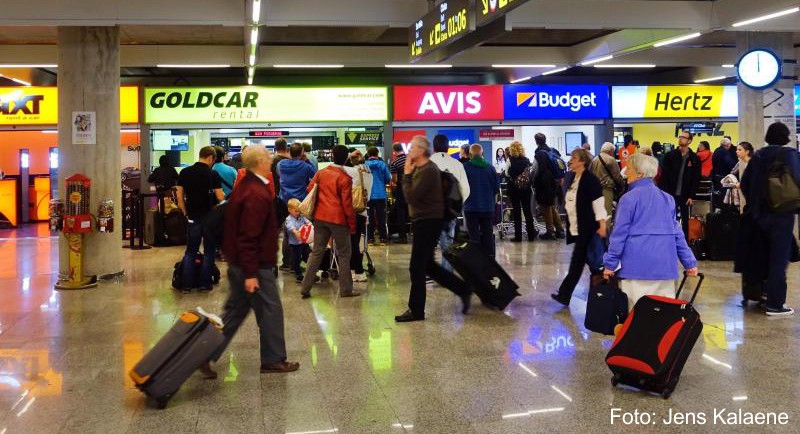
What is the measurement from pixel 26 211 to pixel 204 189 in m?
14.6

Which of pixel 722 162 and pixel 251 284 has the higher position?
pixel 722 162

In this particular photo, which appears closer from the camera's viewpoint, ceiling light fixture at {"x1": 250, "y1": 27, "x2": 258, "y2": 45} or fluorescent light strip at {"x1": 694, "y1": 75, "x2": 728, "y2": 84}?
ceiling light fixture at {"x1": 250, "y1": 27, "x2": 258, "y2": 45}

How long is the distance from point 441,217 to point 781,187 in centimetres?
310

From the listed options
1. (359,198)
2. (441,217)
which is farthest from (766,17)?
(441,217)

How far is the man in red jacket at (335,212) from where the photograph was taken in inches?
316

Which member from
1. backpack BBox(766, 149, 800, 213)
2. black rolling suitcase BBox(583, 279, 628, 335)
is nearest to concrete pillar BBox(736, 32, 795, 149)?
backpack BBox(766, 149, 800, 213)

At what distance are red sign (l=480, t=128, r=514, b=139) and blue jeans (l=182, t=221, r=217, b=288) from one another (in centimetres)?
935

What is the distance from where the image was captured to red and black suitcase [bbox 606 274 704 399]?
15.3 feet

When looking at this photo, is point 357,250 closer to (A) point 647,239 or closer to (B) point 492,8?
(B) point 492,8

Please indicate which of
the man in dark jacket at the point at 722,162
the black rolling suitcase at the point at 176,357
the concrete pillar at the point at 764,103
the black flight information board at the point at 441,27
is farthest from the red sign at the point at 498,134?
the black rolling suitcase at the point at 176,357

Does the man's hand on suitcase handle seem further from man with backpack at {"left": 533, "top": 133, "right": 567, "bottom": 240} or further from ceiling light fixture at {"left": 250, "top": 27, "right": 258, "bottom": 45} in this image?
man with backpack at {"left": 533, "top": 133, "right": 567, "bottom": 240}

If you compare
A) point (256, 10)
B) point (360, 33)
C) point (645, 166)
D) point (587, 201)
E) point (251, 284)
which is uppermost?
point (360, 33)

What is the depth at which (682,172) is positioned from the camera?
11.3 meters

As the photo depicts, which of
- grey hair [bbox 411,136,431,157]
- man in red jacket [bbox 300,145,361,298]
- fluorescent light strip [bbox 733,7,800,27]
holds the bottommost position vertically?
man in red jacket [bbox 300,145,361,298]
